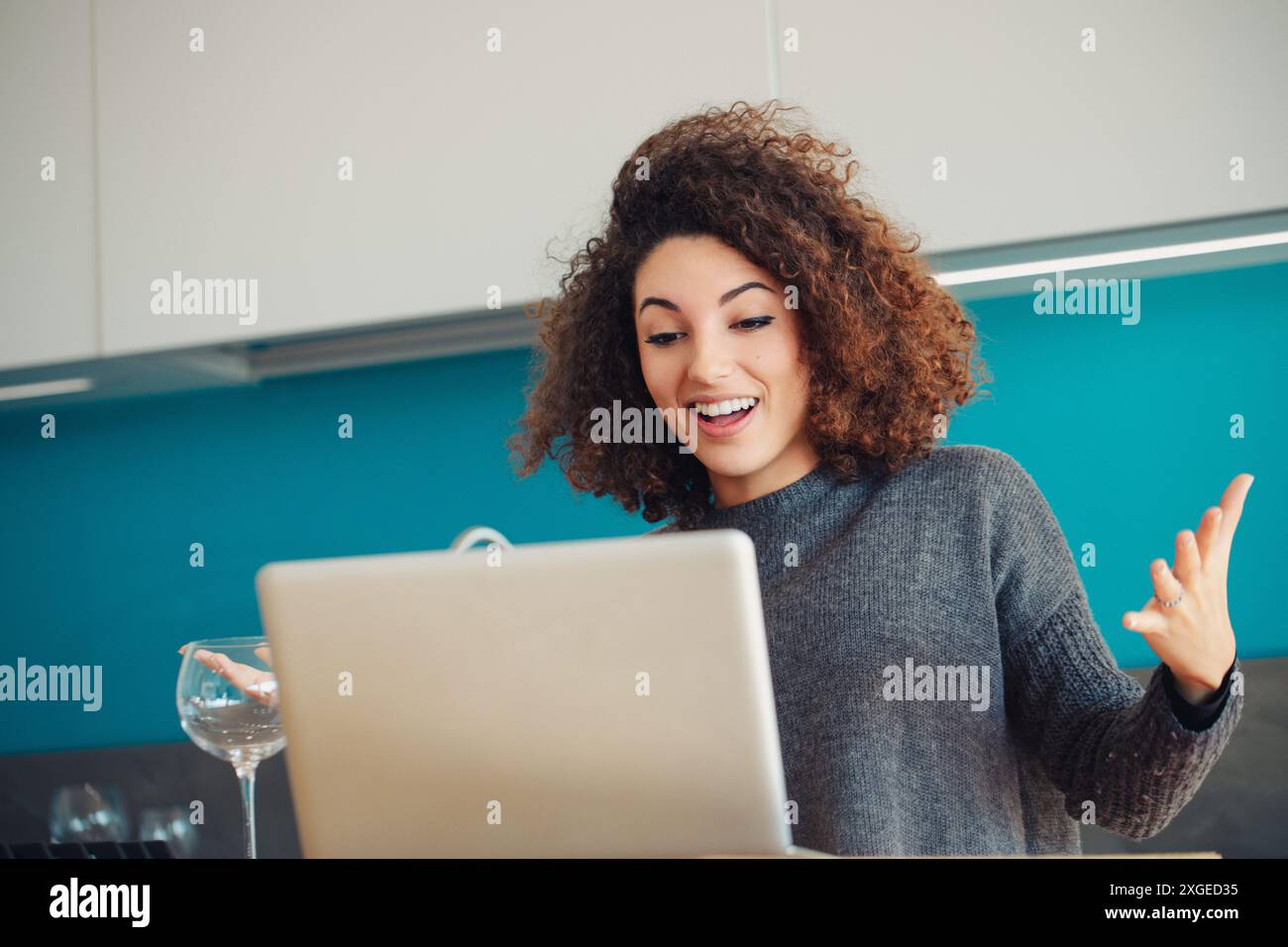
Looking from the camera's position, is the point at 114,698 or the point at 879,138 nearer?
the point at 879,138

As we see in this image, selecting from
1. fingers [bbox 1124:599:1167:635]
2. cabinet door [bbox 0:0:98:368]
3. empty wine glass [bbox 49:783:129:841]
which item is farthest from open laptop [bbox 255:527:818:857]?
cabinet door [bbox 0:0:98:368]

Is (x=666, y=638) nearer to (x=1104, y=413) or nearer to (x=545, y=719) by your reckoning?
(x=545, y=719)

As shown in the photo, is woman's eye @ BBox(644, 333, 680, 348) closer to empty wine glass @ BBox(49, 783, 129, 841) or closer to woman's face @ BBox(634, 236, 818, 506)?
woman's face @ BBox(634, 236, 818, 506)

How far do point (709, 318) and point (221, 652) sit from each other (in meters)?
0.56

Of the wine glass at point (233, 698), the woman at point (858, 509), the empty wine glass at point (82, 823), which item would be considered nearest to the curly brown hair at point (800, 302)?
the woman at point (858, 509)

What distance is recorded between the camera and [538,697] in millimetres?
712

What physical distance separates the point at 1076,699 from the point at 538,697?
1.98 ft

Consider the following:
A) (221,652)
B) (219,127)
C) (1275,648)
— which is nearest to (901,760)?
(221,652)

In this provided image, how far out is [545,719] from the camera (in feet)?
2.34

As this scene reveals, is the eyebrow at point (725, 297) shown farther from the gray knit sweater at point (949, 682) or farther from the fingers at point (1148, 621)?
the fingers at point (1148, 621)

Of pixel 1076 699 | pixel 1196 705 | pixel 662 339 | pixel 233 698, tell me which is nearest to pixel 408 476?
pixel 662 339

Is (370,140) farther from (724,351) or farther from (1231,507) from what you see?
(1231,507)

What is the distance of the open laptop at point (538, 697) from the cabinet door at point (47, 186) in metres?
1.31

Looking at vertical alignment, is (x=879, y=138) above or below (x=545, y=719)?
above
